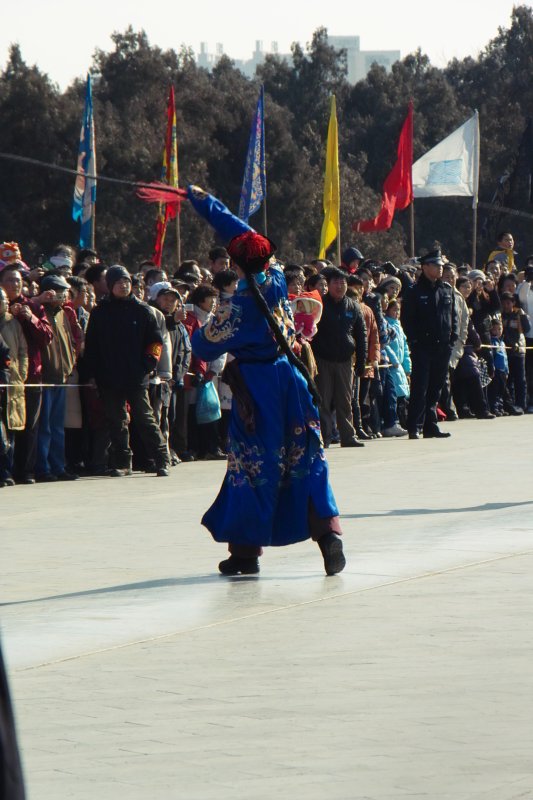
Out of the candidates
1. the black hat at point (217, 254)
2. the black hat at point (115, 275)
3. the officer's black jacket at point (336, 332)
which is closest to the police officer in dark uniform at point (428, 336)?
the officer's black jacket at point (336, 332)

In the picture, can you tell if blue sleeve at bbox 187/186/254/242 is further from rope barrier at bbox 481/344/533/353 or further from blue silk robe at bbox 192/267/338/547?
rope barrier at bbox 481/344/533/353

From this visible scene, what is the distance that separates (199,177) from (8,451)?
124ft

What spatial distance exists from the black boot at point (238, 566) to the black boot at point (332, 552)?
385mm

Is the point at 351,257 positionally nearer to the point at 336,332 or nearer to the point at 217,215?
the point at 336,332

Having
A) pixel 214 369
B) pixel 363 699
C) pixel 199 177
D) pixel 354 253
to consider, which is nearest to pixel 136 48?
pixel 199 177

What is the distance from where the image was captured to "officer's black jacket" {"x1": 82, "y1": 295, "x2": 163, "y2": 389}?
1404 centimetres

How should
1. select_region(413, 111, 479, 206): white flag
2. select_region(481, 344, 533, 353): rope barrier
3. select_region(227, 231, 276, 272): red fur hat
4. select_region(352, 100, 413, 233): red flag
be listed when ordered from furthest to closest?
select_region(413, 111, 479, 206): white flag, select_region(352, 100, 413, 233): red flag, select_region(481, 344, 533, 353): rope barrier, select_region(227, 231, 276, 272): red fur hat

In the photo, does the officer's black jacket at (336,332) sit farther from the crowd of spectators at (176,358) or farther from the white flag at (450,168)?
the white flag at (450,168)

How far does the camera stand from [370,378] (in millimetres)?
18172

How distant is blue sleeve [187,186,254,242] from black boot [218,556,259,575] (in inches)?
64.8

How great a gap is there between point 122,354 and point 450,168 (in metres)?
15.2

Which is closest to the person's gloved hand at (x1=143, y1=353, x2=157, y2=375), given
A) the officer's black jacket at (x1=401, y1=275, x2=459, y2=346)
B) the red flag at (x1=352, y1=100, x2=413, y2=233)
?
the officer's black jacket at (x1=401, y1=275, x2=459, y2=346)

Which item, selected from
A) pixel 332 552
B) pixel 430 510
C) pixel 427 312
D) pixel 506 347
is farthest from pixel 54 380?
pixel 506 347

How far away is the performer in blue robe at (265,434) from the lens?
333 inches
